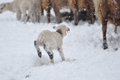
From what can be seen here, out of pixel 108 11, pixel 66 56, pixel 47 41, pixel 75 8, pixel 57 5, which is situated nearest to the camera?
pixel 47 41

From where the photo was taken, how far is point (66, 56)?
23.5 feet

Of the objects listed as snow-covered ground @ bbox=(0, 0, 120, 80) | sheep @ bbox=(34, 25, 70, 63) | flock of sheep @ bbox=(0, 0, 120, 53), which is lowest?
snow-covered ground @ bbox=(0, 0, 120, 80)

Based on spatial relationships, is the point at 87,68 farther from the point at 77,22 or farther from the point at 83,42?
the point at 77,22

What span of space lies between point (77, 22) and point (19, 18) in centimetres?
407

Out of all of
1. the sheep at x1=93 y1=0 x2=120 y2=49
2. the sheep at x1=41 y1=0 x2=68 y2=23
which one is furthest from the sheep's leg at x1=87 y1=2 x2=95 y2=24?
the sheep at x1=93 y1=0 x2=120 y2=49

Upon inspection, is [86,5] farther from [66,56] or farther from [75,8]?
[66,56]

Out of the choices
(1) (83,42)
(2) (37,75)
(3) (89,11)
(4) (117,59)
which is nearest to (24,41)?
(1) (83,42)

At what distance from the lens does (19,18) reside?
40.2 ft

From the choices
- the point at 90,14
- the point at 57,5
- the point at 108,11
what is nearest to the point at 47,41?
the point at 108,11

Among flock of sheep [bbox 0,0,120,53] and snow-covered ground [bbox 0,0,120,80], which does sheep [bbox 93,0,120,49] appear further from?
snow-covered ground [bbox 0,0,120,80]

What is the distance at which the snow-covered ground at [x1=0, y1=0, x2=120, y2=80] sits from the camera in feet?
16.1

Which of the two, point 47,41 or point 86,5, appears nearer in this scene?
point 47,41

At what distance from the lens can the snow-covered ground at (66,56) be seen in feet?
16.1

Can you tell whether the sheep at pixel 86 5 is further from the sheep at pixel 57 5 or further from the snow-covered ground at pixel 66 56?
the sheep at pixel 57 5
